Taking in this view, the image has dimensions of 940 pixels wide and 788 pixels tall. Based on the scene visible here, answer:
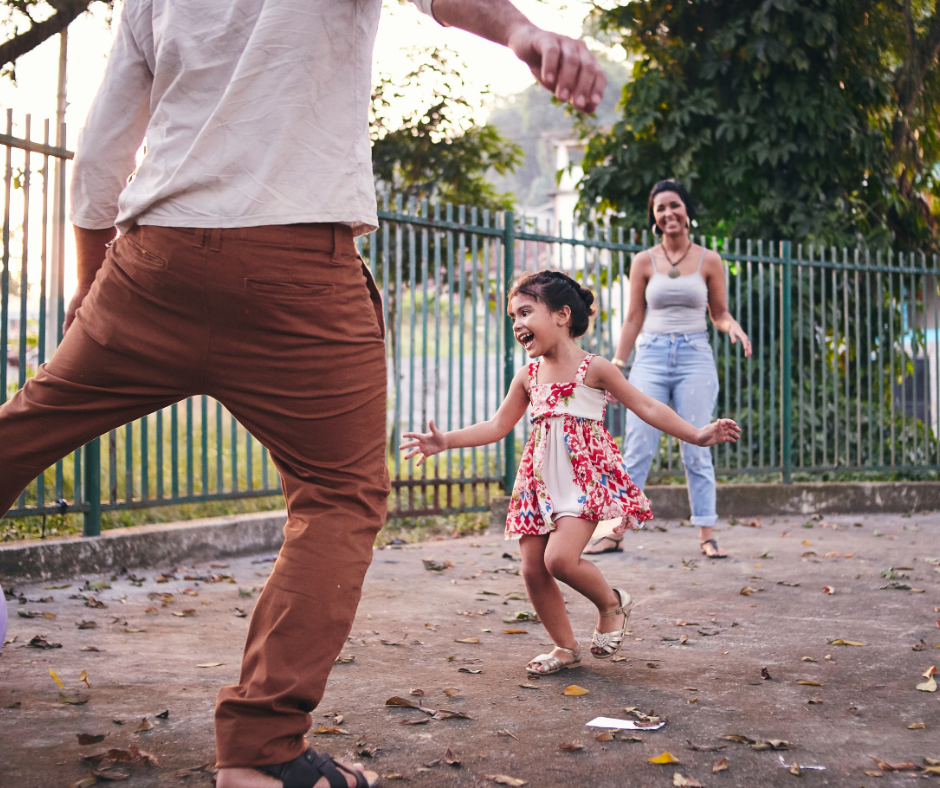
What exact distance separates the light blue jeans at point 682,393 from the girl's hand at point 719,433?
2607 mm

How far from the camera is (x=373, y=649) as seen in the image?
362 cm

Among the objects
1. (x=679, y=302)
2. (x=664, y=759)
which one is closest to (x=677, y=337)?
(x=679, y=302)

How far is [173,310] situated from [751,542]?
221 inches

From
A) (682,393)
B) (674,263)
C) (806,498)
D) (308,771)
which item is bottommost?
(806,498)

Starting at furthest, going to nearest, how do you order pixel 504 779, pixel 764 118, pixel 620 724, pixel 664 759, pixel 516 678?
pixel 764 118, pixel 516 678, pixel 620 724, pixel 664 759, pixel 504 779

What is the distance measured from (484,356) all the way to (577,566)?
4.66 m

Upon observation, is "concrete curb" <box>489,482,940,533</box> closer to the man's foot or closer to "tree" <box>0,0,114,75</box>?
"tree" <box>0,0,114,75</box>

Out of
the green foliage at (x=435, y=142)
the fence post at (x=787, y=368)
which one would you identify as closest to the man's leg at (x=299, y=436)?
the fence post at (x=787, y=368)

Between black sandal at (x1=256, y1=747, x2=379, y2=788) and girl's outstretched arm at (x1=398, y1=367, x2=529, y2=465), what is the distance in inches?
44.2

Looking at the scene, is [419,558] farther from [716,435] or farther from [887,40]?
[887,40]

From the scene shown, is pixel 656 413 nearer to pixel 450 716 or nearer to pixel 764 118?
pixel 450 716

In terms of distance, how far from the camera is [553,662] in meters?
3.26

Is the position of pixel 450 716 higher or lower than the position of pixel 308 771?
lower

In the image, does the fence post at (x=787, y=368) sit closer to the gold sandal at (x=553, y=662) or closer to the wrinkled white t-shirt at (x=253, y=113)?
the gold sandal at (x=553, y=662)
